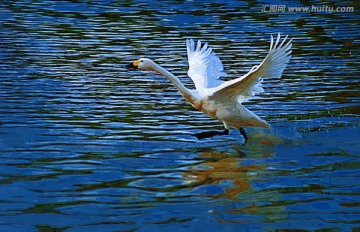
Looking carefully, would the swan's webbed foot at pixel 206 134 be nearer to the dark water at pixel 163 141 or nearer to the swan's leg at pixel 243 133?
the dark water at pixel 163 141

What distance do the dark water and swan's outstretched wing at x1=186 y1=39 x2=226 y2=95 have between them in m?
0.65

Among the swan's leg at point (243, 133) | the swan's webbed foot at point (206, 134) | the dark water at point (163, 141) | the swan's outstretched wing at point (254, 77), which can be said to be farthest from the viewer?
the swan's leg at point (243, 133)

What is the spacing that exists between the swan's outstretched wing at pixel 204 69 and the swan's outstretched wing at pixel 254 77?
66 cm

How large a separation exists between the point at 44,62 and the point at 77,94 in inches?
135

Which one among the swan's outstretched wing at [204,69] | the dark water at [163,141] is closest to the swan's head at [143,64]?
the swan's outstretched wing at [204,69]

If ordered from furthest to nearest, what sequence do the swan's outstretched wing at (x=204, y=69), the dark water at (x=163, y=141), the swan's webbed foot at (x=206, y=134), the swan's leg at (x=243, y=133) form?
the swan's outstretched wing at (x=204, y=69)
the swan's leg at (x=243, y=133)
the swan's webbed foot at (x=206, y=134)
the dark water at (x=163, y=141)

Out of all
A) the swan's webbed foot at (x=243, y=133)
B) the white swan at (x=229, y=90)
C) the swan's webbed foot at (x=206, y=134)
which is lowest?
the swan's webbed foot at (x=243, y=133)

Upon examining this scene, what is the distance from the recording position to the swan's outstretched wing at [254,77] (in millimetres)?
10719

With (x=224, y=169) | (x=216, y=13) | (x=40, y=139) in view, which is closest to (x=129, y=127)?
(x=40, y=139)

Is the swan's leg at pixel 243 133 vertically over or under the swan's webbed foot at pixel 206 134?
under

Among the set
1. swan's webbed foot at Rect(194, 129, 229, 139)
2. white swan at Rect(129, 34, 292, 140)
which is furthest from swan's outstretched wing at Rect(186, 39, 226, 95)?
swan's webbed foot at Rect(194, 129, 229, 139)

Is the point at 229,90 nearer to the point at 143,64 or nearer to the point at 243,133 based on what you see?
the point at 243,133

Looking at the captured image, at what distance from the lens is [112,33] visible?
22.8m

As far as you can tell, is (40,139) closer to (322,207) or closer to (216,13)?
(322,207)
